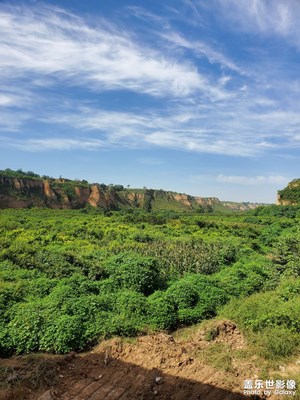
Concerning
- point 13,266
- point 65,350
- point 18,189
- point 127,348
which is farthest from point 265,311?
point 18,189

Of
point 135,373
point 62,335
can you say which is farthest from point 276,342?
point 62,335

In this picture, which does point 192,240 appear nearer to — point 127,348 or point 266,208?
point 127,348

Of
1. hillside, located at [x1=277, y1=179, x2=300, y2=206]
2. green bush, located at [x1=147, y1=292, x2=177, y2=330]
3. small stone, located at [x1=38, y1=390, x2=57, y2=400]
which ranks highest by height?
hillside, located at [x1=277, y1=179, x2=300, y2=206]

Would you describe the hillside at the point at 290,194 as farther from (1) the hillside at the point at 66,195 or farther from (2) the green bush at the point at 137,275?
(2) the green bush at the point at 137,275

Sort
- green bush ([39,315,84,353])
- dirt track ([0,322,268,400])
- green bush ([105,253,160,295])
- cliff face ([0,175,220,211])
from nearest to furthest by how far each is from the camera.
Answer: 1. dirt track ([0,322,268,400])
2. green bush ([39,315,84,353])
3. green bush ([105,253,160,295])
4. cliff face ([0,175,220,211])

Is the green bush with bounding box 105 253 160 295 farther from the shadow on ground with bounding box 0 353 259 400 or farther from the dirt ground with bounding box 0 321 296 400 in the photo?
the shadow on ground with bounding box 0 353 259 400

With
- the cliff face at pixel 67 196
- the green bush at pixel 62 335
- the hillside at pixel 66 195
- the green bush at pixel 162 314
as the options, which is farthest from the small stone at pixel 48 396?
the hillside at pixel 66 195

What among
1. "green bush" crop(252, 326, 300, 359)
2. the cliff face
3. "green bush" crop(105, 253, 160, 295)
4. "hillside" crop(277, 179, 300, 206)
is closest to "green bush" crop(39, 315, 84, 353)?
"green bush" crop(105, 253, 160, 295)

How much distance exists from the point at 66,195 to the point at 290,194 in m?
51.0

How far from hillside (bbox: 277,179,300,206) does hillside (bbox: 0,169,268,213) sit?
20058 mm

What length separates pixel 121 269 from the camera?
13.7 metres

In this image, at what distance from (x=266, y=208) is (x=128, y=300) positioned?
5738cm

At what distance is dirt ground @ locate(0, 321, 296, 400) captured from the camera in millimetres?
7117

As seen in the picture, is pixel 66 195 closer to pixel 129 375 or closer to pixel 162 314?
pixel 162 314
